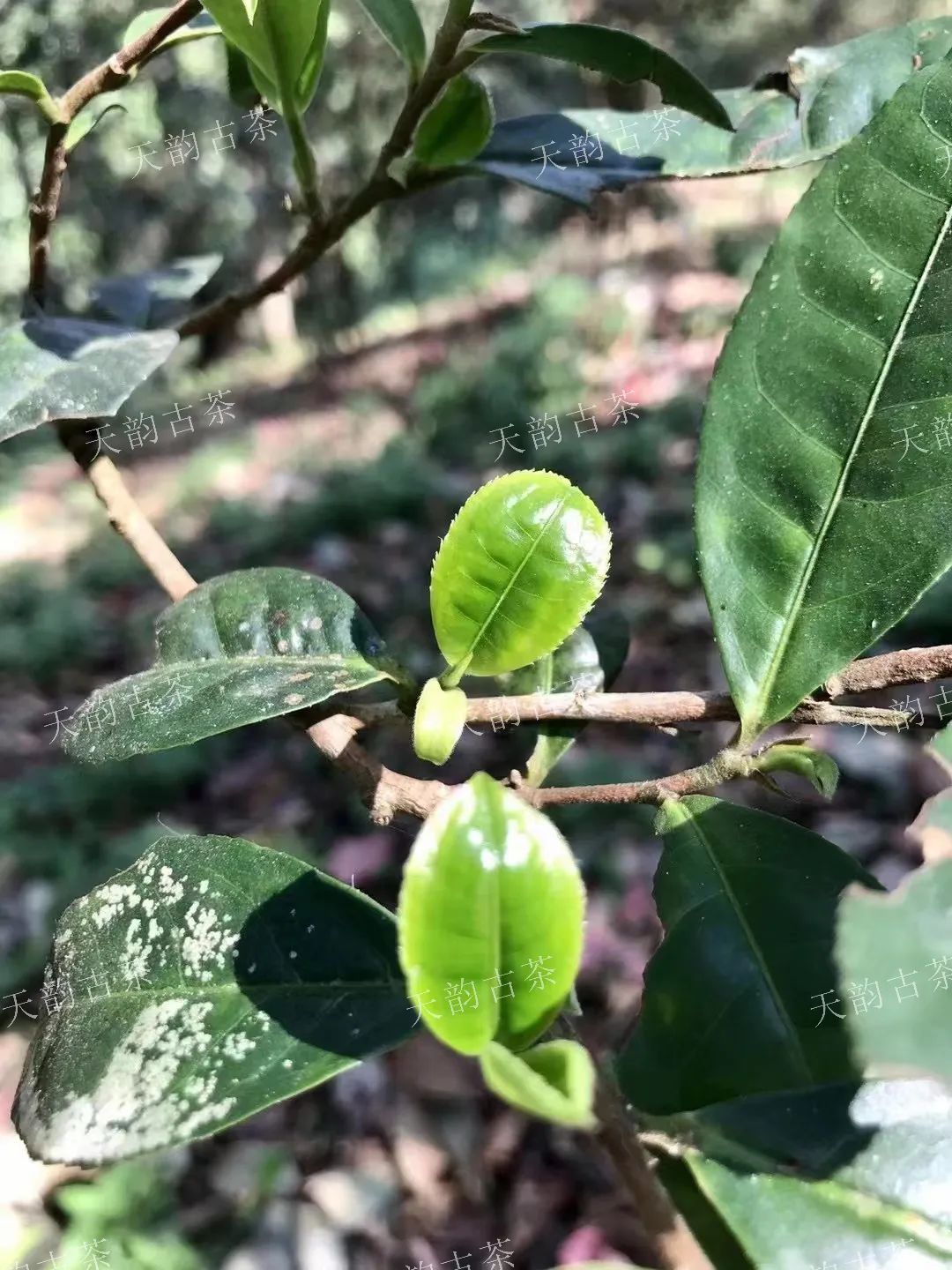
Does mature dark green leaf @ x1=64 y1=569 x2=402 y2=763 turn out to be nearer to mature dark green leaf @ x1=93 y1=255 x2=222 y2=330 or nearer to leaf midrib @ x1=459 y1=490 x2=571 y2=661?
leaf midrib @ x1=459 y1=490 x2=571 y2=661

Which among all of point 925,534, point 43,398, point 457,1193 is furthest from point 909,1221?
point 457,1193

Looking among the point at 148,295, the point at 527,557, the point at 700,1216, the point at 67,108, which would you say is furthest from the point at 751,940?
the point at 148,295

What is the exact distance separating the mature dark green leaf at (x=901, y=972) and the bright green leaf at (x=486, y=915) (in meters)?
0.23

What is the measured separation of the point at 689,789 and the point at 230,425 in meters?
3.88

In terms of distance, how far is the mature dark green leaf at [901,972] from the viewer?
479mm

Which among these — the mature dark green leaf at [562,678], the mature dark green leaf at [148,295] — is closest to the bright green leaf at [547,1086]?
the mature dark green leaf at [562,678]

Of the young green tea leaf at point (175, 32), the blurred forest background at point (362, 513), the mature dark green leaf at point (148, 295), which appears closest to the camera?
the young green tea leaf at point (175, 32)

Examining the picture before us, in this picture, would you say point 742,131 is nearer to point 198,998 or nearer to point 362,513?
point 198,998

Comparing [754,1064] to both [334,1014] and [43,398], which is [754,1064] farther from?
[43,398]

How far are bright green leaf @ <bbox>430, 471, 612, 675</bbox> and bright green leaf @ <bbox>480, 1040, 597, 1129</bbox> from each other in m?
0.19

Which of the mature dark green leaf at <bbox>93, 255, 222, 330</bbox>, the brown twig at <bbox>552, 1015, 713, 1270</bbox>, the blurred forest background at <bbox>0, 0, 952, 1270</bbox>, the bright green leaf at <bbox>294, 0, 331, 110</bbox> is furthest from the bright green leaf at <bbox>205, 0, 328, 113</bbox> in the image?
the brown twig at <bbox>552, 1015, 713, 1270</bbox>

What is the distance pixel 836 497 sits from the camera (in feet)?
1.62

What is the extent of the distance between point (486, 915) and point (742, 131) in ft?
1.90

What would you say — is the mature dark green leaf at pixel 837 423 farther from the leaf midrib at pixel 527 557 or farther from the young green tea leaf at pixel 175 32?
the young green tea leaf at pixel 175 32
